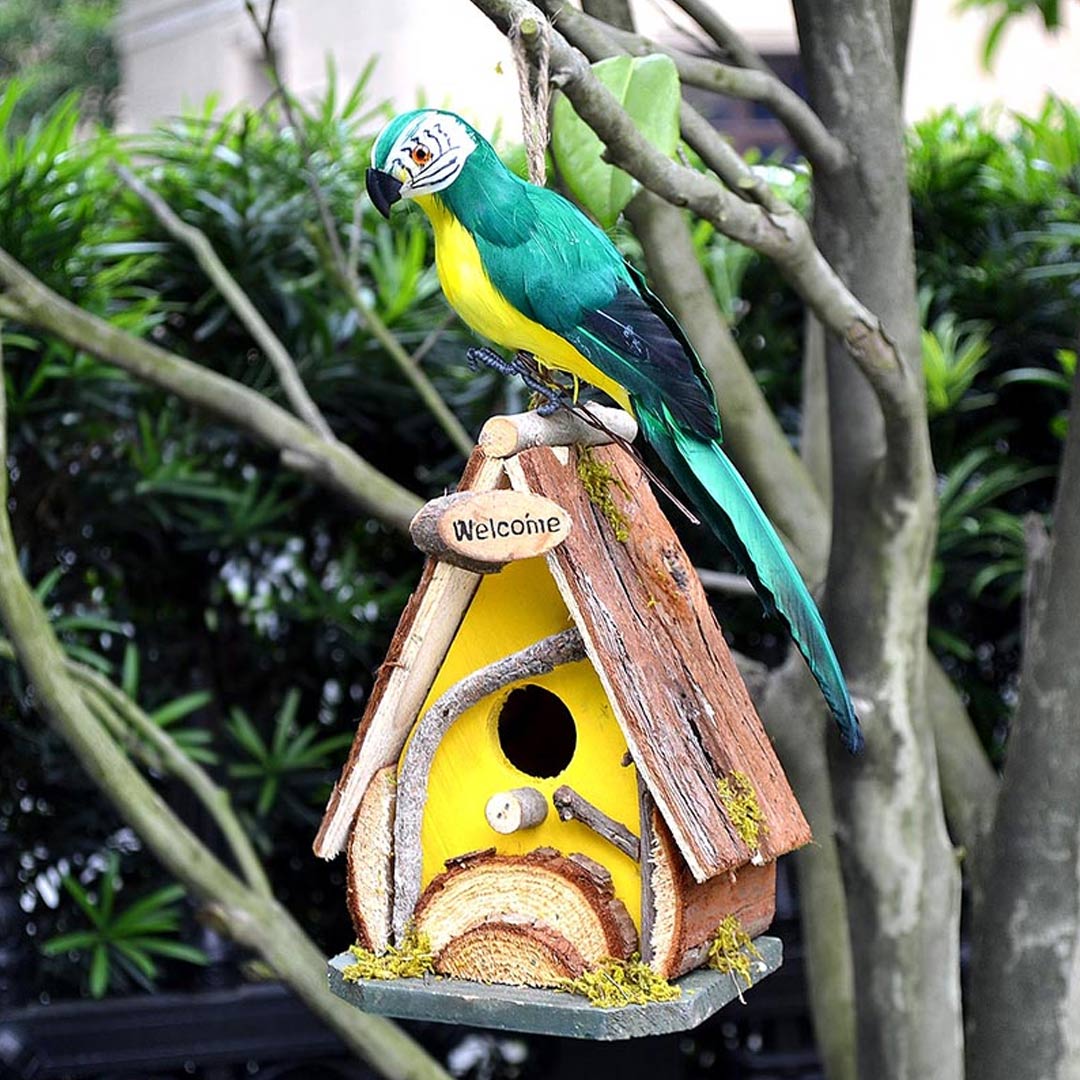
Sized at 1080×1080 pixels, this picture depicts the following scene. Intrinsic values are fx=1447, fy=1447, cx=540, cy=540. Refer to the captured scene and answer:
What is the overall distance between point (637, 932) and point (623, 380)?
16.3 inches

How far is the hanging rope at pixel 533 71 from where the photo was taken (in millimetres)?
972

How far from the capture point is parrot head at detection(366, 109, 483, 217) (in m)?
0.92

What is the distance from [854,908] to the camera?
163 centimetres

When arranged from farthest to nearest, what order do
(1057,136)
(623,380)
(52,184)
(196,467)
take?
(1057,136) < (196,467) < (52,184) < (623,380)

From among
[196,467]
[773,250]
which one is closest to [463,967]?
[773,250]

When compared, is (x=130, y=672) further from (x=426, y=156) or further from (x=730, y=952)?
(x=426, y=156)

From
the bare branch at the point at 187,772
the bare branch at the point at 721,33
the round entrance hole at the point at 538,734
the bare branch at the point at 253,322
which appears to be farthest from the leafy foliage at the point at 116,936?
the bare branch at the point at 721,33

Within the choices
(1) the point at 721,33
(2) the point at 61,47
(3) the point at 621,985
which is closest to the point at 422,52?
(2) the point at 61,47

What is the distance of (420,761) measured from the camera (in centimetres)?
112

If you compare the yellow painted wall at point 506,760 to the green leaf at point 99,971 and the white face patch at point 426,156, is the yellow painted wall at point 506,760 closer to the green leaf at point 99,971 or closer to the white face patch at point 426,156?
the white face patch at point 426,156

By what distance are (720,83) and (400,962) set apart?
853mm

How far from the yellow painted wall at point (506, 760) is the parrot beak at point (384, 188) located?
313 millimetres

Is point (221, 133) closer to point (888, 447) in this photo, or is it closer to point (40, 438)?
point (40, 438)

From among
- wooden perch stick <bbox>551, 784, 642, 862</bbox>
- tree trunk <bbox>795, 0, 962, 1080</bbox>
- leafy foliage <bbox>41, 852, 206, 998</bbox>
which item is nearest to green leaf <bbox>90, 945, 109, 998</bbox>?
leafy foliage <bbox>41, 852, 206, 998</bbox>
